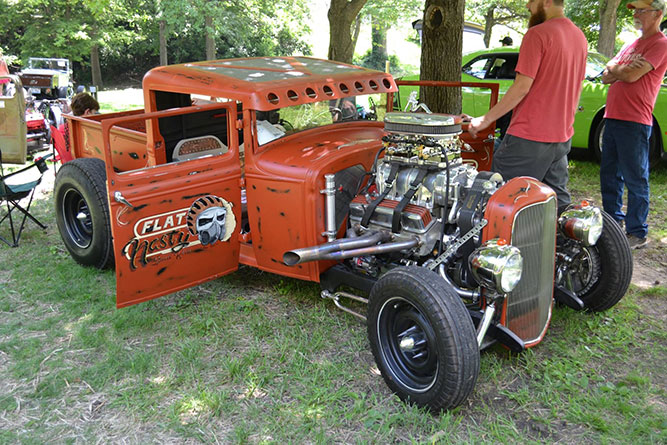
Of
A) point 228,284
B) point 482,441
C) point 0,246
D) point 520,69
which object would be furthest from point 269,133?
point 0,246

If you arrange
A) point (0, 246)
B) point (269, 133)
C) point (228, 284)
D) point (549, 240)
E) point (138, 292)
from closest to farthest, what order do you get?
point (549, 240) < point (138, 292) < point (269, 133) < point (228, 284) < point (0, 246)

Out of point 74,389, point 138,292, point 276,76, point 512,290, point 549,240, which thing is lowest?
point 74,389

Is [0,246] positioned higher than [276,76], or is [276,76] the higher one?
[276,76]

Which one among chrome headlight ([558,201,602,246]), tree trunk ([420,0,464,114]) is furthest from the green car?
chrome headlight ([558,201,602,246])

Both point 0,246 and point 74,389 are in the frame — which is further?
point 0,246

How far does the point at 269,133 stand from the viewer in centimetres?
398

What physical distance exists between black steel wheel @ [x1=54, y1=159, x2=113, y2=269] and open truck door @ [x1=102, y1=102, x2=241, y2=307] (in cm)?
92

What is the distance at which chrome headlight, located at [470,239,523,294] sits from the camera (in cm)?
266

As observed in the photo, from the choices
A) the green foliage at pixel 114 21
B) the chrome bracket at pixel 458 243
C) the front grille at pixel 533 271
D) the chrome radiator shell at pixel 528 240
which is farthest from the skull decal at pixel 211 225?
the green foliage at pixel 114 21

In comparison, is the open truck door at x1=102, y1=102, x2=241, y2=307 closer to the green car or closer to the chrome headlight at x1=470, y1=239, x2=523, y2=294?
the chrome headlight at x1=470, y1=239, x2=523, y2=294

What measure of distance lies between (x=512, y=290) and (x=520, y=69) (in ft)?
5.14

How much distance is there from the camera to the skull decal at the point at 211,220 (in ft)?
11.9

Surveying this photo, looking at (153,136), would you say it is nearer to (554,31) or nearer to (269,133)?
(269,133)

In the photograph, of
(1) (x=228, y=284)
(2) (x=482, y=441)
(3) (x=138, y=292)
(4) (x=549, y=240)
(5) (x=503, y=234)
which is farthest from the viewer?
(1) (x=228, y=284)
